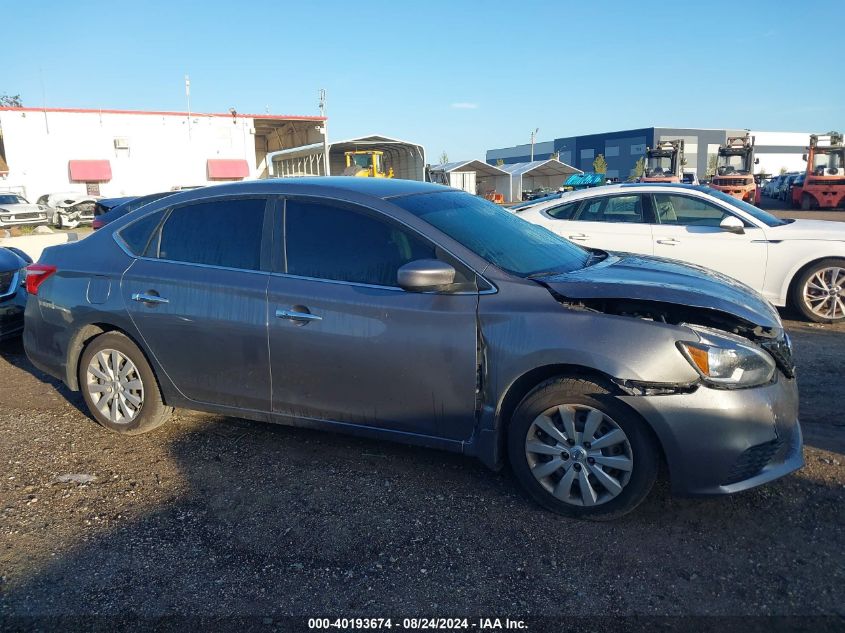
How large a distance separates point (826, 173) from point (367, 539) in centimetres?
3089

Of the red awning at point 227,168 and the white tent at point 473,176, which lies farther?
the white tent at point 473,176

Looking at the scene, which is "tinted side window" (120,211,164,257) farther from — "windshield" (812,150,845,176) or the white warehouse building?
"windshield" (812,150,845,176)

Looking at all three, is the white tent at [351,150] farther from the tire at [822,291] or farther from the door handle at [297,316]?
the door handle at [297,316]

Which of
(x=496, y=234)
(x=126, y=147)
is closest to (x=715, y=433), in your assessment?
(x=496, y=234)

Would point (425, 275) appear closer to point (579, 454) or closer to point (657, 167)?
point (579, 454)

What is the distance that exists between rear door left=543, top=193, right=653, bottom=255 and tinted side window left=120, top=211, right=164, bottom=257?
496 cm

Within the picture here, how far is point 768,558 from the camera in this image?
302 centimetres

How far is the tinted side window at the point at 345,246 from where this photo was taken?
12.1 ft

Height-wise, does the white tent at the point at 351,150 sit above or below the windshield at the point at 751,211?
above

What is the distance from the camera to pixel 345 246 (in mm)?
3832

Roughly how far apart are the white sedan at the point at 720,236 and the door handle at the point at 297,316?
16.6 ft

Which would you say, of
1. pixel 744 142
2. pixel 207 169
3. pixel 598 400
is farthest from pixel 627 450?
pixel 207 169

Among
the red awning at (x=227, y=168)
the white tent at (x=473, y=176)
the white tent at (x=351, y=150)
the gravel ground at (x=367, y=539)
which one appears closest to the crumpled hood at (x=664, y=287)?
the gravel ground at (x=367, y=539)

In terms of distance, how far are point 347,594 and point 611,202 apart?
20.8ft
